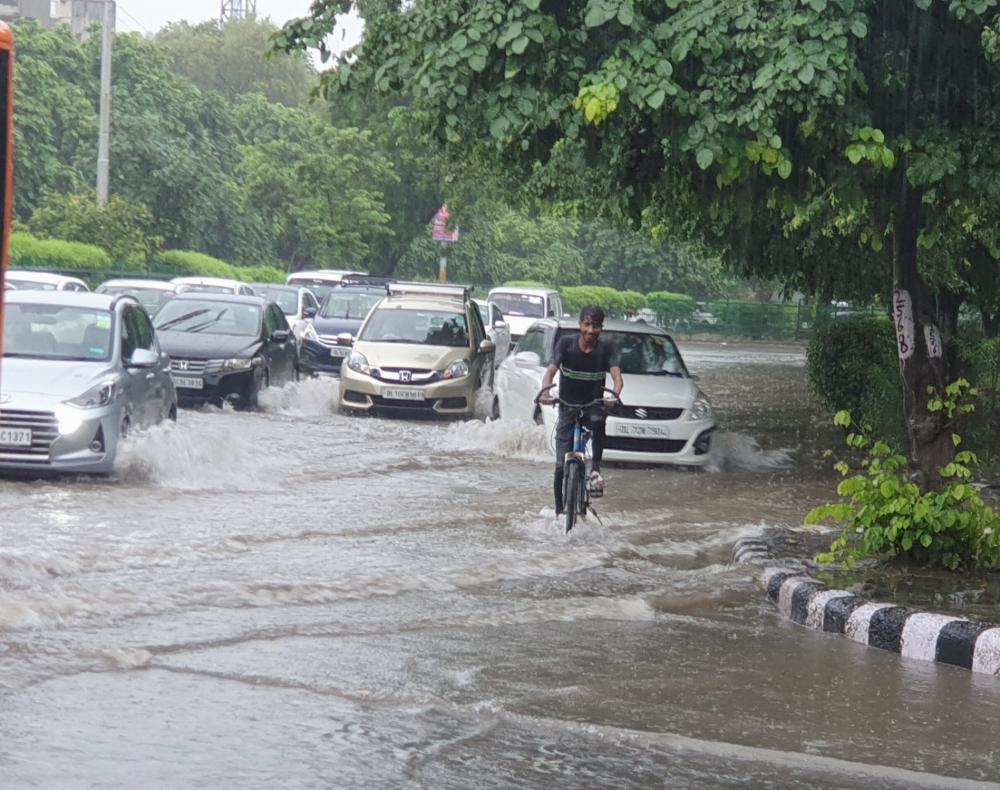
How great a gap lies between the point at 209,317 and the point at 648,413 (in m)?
8.20

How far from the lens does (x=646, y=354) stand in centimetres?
1914

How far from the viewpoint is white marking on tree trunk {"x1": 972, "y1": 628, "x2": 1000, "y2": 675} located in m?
8.39

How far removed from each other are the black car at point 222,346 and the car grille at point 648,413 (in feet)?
22.1

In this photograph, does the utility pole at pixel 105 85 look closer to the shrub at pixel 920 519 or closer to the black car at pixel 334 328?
the black car at pixel 334 328

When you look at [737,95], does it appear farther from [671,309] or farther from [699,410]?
[671,309]

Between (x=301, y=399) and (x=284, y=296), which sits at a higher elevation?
(x=284, y=296)

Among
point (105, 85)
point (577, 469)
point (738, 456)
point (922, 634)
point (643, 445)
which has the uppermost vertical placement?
point (105, 85)

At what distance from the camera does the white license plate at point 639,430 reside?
17.6 meters

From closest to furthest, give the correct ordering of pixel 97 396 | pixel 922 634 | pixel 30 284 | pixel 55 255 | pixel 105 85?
1. pixel 922 634
2. pixel 97 396
3. pixel 30 284
4. pixel 105 85
5. pixel 55 255

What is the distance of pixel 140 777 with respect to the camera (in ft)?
18.3

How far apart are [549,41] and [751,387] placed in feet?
80.9

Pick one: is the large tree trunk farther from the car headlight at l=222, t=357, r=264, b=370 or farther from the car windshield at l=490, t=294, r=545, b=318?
the car windshield at l=490, t=294, r=545, b=318

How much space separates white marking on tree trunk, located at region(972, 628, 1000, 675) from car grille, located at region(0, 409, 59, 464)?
814 centimetres

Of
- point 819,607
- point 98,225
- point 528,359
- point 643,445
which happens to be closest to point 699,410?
point 643,445
